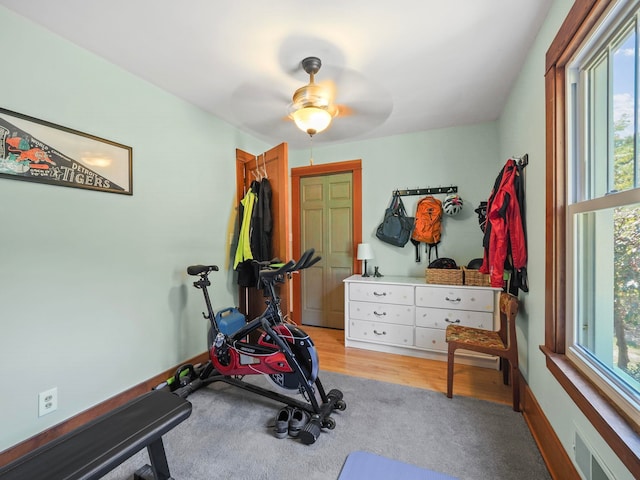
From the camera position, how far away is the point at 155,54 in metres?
1.79

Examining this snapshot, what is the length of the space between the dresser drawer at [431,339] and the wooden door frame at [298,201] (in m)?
1.05

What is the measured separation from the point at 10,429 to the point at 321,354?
218 cm

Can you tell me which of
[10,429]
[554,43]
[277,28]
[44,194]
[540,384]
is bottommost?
[10,429]

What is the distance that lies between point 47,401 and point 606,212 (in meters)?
2.93

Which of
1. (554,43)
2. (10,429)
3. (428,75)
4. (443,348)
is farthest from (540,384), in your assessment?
(10,429)

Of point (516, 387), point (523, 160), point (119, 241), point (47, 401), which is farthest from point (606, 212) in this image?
point (47, 401)

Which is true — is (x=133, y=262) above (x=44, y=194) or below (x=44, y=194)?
below

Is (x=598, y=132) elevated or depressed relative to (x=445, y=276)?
elevated

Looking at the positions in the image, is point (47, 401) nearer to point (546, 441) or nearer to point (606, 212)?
point (546, 441)

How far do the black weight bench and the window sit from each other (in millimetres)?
1719

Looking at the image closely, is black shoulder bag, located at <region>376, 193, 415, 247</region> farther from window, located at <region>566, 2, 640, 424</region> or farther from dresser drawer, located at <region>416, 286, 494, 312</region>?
window, located at <region>566, 2, 640, 424</region>

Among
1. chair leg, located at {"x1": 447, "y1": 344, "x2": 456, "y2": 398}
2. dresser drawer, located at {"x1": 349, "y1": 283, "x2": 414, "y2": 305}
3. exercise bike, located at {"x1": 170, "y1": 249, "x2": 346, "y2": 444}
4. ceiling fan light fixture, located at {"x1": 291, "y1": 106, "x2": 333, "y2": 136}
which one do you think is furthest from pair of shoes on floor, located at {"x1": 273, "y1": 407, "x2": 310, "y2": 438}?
ceiling fan light fixture, located at {"x1": 291, "y1": 106, "x2": 333, "y2": 136}

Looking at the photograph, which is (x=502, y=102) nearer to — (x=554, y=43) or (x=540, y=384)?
(x=554, y=43)

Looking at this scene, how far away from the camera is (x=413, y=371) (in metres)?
2.46
